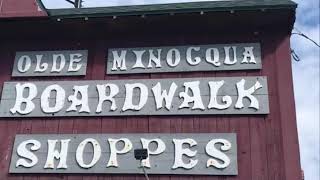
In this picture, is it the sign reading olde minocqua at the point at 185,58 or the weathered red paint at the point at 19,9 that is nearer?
the sign reading olde minocqua at the point at 185,58

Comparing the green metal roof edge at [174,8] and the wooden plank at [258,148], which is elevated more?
the green metal roof edge at [174,8]

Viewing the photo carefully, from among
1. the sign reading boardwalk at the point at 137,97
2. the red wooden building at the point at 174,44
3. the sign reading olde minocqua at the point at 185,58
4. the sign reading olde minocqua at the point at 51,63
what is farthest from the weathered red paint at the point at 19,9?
the sign reading olde minocqua at the point at 185,58

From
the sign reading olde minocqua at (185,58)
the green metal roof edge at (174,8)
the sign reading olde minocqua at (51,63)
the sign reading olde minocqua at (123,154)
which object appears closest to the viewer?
the sign reading olde minocqua at (123,154)

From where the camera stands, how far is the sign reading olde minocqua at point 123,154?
30.5 feet

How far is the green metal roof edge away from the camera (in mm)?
9922

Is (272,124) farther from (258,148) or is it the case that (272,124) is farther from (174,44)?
(174,44)

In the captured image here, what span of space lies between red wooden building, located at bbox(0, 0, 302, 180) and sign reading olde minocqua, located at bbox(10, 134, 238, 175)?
0.41 ft

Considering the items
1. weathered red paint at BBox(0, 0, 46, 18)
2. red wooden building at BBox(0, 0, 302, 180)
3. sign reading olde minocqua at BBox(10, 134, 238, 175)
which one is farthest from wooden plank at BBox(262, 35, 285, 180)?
weathered red paint at BBox(0, 0, 46, 18)

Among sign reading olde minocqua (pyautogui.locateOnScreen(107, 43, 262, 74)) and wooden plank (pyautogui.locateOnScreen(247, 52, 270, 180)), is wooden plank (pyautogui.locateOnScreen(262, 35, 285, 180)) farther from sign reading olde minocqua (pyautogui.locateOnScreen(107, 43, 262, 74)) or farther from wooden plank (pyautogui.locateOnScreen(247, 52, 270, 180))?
sign reading olde minocqua (pyautogui.locateOnScreen(107, 43, 262, 74))

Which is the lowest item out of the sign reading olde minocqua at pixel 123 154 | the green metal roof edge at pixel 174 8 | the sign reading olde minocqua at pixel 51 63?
the sign reading olde minocqua at pixel 123 154

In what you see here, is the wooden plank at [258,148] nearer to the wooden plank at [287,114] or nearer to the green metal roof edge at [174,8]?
the wooden plank at [287,114]

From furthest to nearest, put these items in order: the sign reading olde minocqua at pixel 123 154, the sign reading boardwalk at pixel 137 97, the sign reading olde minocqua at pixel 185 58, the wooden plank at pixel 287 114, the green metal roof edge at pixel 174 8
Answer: the sign reading olde minocqua at pixel 185 58, the green metal roof edge at pixel 174 8, the sign reading boardwalk at pixel 137 97, the sign reading olde minocqua at pixel 123 154, the wooden plank at pixel 287 114

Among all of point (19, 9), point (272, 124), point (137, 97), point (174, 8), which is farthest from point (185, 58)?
point (19, 9)

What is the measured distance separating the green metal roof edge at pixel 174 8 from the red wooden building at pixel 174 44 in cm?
2
